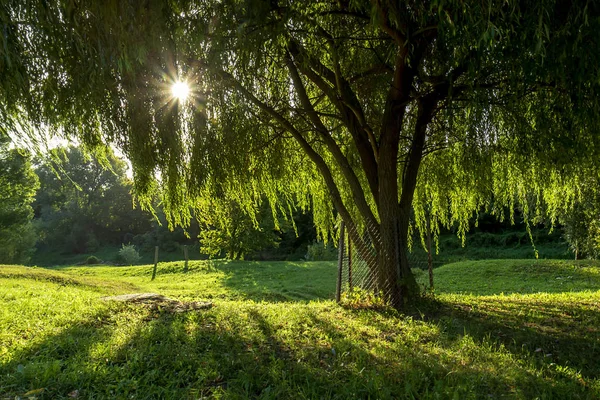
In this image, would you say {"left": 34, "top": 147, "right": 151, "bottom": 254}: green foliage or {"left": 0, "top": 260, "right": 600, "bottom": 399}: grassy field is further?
{"left": 34, "top": 147, "right": 151, "bottom": 254}: green foliage

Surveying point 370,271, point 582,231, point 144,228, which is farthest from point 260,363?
point 144,228

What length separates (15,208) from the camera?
25.6 metres

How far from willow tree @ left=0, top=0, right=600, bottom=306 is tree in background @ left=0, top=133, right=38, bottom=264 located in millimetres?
17901

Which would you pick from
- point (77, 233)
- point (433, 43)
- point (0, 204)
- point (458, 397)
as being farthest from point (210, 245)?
point (77, 233)

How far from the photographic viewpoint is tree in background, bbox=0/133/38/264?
22689 millimetres

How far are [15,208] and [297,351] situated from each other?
28.1 metres

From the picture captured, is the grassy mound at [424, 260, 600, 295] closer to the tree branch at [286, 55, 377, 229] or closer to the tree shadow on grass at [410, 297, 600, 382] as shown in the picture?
the tree shadow on grass at [410, 297, 600, 382]

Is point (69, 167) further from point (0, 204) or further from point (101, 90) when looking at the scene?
point (101, 90)

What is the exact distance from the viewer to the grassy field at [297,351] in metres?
3.10

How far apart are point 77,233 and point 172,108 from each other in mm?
43741

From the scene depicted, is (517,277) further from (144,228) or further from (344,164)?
(144,228)

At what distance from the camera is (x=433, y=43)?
569cm

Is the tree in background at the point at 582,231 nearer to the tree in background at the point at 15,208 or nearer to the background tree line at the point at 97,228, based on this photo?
the background tree line at the point at 97,228

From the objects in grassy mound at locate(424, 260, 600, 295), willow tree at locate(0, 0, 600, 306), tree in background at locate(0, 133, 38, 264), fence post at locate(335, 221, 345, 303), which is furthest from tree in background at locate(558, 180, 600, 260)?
tree in background at locate(0, 133, 38, 264)
